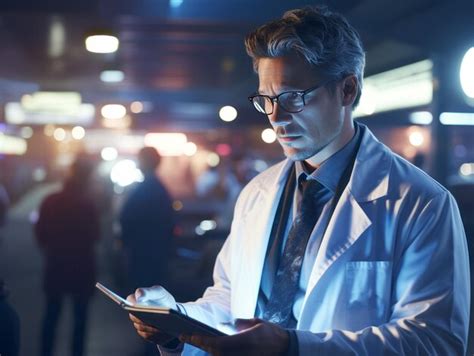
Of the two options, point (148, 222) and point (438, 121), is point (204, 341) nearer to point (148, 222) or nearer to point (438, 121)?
point (438, 121)

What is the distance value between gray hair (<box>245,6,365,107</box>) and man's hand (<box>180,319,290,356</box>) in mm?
762

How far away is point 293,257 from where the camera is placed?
2119mm

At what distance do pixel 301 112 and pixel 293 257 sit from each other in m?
0.43

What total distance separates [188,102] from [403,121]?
822 centimetres

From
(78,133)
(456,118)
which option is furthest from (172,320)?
(78,133)

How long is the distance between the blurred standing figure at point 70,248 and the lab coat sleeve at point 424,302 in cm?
398

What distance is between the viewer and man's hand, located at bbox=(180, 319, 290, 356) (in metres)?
1.70

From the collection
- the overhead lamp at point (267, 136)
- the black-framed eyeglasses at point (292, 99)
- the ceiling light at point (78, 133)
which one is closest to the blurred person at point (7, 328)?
the black-framed eyeglasses at point (292, 99)

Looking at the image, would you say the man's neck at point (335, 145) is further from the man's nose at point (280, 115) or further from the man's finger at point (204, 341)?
the man's finger at point (204, 341)

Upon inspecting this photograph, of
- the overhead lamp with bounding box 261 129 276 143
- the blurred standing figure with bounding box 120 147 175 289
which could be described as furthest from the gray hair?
the overhead lamp with bounding box 261 129 276 143

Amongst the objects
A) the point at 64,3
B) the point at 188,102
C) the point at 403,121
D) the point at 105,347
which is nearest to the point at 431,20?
the point at 64,3

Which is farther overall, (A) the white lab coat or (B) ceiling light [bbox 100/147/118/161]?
(B) ceiling light [bbox 100/147/118/161]

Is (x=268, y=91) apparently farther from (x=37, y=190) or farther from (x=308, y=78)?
(x=37, y=190)

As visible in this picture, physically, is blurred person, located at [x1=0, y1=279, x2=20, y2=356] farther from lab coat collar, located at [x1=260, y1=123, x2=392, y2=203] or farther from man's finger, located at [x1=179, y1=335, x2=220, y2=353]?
lab coat collar, located at [x1=260, y1=123, x2=392, y2=203]
